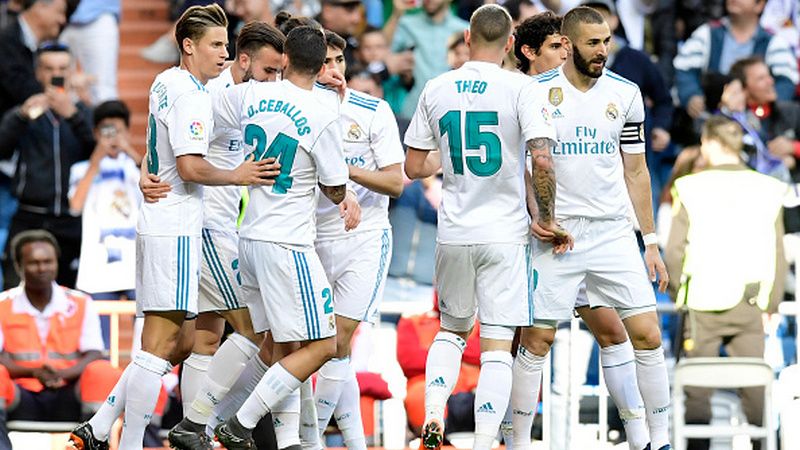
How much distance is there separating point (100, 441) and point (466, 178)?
2.40 m

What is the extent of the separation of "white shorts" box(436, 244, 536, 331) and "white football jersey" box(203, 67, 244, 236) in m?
1.25

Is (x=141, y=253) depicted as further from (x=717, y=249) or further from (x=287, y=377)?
(x=717, y=249)

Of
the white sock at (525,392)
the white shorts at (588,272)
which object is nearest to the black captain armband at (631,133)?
the white shorts at (588,272)

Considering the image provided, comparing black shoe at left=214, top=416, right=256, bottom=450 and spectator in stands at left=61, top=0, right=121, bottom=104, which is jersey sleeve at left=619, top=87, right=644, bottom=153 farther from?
spectator in stands at left=61, top=0, right=121, bottom=104

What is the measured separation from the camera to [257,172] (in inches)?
377

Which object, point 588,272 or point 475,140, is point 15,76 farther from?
point 588,272

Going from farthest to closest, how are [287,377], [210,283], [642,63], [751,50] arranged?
[751,50], [642,63], [210,283], [287,377]

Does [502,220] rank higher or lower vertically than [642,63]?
lower

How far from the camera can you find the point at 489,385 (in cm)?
984

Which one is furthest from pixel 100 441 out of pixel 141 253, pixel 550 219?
pixel 550 219

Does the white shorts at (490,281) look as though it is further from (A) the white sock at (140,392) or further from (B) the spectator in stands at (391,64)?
(B) the spectator in stands at (391,64)

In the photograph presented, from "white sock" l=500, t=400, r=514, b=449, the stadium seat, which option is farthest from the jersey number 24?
the stadium seat

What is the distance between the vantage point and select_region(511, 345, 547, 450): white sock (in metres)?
10.2

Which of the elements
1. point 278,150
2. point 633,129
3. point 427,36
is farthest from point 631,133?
point 427,36
